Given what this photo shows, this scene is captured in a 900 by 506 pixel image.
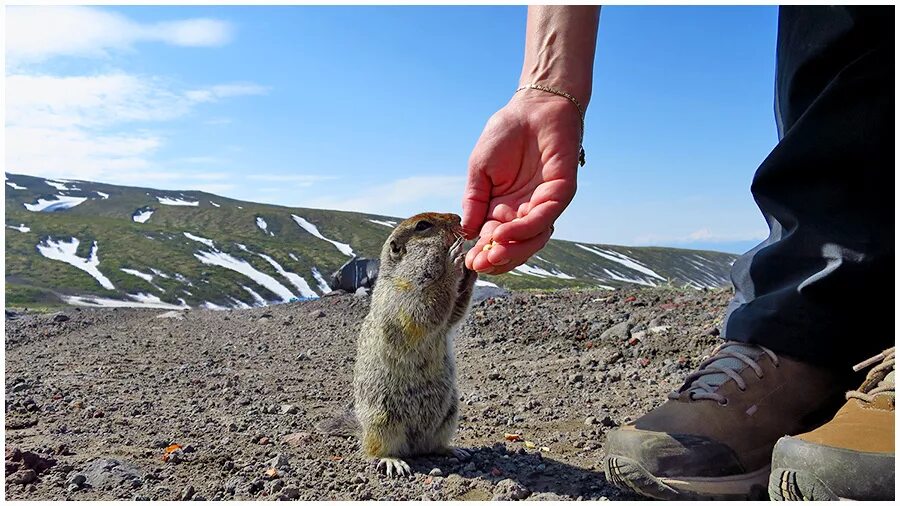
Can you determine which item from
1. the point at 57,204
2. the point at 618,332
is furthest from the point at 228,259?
the point at 57,204

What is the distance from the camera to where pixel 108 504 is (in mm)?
2533

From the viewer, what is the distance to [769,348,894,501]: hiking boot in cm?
200

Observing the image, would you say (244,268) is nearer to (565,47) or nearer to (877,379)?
(565,47)

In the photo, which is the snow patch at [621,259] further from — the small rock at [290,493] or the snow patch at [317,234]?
the small rock at [290,493]

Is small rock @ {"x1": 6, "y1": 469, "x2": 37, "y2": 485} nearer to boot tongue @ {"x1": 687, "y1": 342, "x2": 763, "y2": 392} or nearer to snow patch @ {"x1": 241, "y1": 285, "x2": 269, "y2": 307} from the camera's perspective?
boot tongue @ {"x1": 687, "y1": 342, "x2": 763, "y2": 392}

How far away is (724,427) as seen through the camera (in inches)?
95.3

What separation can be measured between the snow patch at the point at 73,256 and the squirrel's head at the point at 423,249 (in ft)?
102

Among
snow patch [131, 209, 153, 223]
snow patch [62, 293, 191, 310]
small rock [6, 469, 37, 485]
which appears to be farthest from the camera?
snow patch [131, 209, 153, 223]

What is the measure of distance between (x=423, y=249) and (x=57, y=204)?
276 ft

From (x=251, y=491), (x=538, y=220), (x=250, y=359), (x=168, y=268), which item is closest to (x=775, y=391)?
(x=538, y=220)

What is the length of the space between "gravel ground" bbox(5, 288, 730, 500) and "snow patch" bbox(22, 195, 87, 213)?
74.6m

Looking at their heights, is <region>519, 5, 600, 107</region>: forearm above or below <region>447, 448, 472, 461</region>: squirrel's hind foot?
above

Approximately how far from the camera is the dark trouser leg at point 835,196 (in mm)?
2461

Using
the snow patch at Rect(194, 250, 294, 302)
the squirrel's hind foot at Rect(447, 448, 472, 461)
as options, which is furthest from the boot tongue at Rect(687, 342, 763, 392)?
the snow patch at Rect(194, 250, 294, 302)
